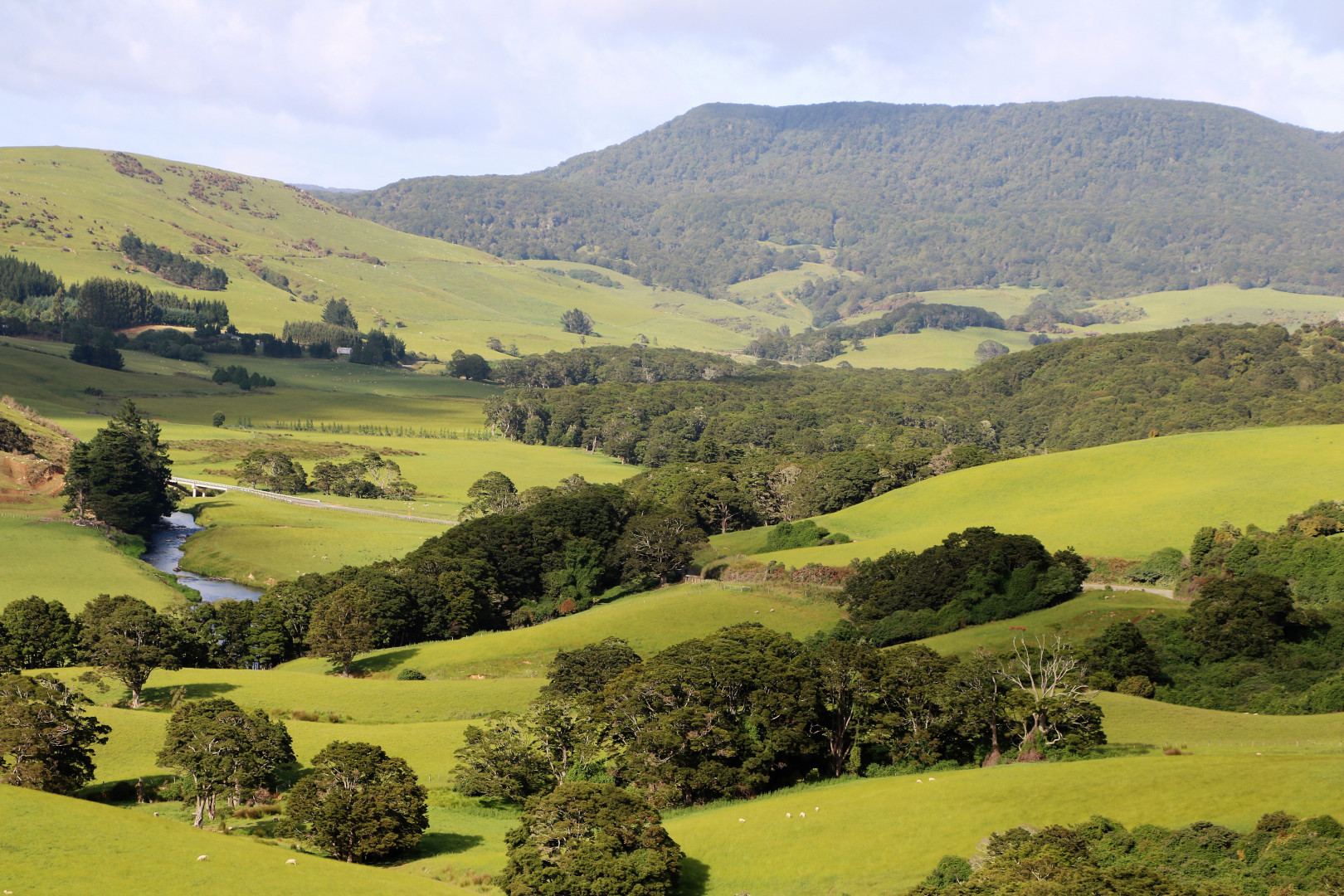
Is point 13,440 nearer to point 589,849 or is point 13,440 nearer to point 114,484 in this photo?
point 114,484

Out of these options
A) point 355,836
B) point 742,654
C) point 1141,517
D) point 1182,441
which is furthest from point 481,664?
point 1182,441

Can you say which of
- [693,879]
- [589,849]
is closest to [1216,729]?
[693,879]

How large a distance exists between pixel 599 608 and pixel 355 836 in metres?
47.0

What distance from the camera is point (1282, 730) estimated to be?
46438 millimetres

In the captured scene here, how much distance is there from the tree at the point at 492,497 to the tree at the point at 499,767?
66019 mm

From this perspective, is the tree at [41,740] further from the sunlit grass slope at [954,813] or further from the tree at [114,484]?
the tree at [114,484]

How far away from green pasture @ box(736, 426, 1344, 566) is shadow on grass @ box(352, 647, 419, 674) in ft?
117

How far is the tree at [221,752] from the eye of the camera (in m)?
36.3

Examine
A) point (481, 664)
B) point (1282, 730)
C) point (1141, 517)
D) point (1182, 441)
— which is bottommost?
point (481, 664)

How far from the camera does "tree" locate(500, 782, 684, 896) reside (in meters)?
32.0

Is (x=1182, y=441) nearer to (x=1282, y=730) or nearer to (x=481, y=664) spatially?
(x=1282, y=730)

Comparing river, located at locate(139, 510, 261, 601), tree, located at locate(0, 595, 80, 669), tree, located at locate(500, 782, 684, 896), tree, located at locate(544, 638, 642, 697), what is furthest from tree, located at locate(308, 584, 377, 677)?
tree, located at locate(500, 782, 684, 896)

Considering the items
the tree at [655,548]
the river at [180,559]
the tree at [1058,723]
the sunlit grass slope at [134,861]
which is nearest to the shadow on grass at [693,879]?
the sunlit grass slope at [134,861]

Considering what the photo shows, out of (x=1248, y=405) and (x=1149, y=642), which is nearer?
(x=1149, y=642)
